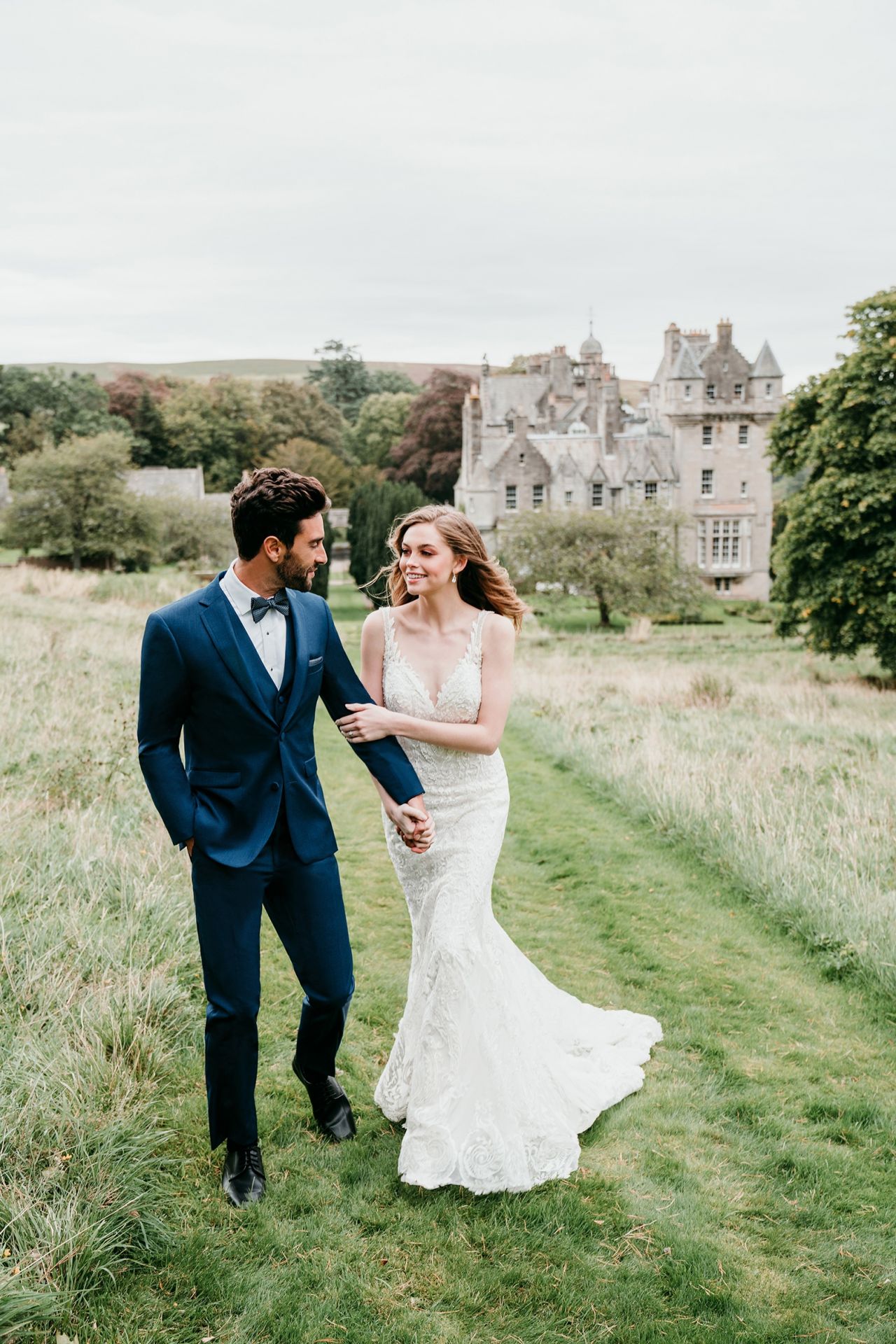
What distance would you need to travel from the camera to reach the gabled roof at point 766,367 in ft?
168

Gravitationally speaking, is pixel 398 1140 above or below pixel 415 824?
below

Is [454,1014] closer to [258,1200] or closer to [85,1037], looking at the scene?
[258,1200]

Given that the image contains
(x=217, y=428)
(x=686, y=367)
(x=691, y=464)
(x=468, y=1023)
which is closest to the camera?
(x=468, y=1023)

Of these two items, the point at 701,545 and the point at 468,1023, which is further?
the point at 701,545

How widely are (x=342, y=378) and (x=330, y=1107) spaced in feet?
312

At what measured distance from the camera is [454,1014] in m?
3.96

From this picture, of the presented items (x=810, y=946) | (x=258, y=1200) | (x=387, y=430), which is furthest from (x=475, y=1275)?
(x=387, y=430)

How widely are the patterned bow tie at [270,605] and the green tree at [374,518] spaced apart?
1326 inches

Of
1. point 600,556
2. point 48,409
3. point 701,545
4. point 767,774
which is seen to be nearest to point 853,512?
point 600,556

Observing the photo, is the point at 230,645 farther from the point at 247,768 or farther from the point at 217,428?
the point at 217,428

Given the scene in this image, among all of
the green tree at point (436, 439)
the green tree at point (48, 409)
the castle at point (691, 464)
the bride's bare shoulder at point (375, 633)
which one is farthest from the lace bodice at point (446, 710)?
the green tree at point (48, 409)

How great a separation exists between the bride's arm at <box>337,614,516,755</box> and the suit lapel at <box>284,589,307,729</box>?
1.08ft

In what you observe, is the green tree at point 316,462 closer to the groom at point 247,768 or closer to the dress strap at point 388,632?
the dress strap at point 388,632

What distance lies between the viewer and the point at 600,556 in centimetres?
3544
